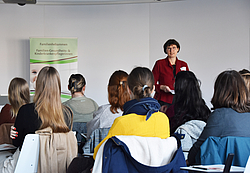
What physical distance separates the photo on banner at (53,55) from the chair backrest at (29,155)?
4485mm

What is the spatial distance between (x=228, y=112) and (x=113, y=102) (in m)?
1.13

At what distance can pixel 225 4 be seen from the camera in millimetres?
6027

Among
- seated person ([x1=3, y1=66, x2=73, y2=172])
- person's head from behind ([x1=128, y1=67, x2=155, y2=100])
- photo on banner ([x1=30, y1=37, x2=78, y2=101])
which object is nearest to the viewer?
person's head from behind ([x1=128, y1=67, x2=155, y2=100])

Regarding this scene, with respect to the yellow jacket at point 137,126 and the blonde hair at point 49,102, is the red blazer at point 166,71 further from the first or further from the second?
the yellow jacket at point 137,126

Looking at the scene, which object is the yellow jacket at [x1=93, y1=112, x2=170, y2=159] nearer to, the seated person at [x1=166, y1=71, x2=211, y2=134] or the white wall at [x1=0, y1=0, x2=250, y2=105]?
the seated person at [x1=166, y1=71, x2=211, y2=134]

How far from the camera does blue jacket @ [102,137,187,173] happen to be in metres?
1.36

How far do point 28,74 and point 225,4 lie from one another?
4.91 m

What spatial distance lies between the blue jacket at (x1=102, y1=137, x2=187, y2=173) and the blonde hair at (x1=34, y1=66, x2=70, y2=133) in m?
0.87

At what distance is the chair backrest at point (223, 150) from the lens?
162cm

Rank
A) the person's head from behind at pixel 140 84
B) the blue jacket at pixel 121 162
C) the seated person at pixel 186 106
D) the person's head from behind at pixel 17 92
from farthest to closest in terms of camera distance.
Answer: the person's head from behind at pixel 17 92, the seated person at pixel 186 106, the person's head from behind at pixel 140 84, the blue jacket at pixel 121 162

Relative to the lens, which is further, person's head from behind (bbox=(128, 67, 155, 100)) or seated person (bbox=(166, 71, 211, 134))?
seated person (bbox=(166, 71, 211, 134))

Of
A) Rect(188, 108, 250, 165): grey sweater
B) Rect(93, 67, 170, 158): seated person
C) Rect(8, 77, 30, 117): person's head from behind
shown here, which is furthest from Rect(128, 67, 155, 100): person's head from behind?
Rect(8, 77, 30, 117): person's head from behind

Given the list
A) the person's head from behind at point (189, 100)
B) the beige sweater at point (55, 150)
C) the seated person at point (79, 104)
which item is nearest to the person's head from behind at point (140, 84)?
the beige sweater at point (55, 150)

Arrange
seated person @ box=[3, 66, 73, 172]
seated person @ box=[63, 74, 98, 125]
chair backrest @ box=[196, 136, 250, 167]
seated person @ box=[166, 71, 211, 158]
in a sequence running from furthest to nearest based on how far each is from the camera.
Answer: seated person @ box=[63, 74, 98, 125], seated person @ box=[166, 71, 211, 158], seated person @ box=[3, 66, 73, 172], chair backrest @ box=[196, 136, 250, 167]
